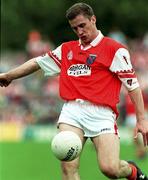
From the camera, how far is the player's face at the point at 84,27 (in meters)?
10.7

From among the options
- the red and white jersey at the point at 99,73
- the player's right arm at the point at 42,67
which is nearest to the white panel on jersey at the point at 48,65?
the player's right arm at the point at 42,67

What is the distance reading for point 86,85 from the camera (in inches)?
426

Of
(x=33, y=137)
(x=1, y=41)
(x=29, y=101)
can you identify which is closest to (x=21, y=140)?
(x=33, y=137)

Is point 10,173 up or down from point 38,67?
down

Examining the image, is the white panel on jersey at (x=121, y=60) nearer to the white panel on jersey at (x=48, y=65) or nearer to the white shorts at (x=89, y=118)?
the white shorts at (x=89, y=118)

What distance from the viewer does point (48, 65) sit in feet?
37.4

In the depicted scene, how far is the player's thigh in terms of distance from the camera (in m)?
10.7

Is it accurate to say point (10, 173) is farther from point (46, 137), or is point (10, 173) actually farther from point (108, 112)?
point (46, 137)

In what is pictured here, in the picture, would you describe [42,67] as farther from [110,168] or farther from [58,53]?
[110,168]

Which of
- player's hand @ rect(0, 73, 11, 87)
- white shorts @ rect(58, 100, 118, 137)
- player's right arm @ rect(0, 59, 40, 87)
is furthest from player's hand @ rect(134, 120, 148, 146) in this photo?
player's hand @ rect(0, 73, 11, 87)

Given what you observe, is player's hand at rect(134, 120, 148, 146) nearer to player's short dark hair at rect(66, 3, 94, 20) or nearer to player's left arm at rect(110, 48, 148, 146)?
player's left arm at rect(110, 48, 148, 146)

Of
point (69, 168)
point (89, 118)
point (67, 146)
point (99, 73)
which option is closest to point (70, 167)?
point (69, 168)

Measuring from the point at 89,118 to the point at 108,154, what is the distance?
20.5 inches

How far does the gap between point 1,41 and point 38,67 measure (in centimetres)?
2416
